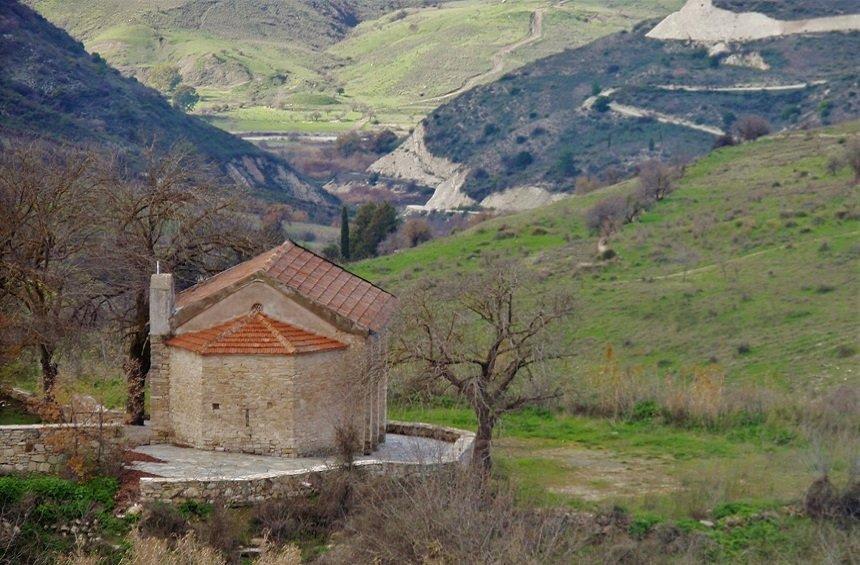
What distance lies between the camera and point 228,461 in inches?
835

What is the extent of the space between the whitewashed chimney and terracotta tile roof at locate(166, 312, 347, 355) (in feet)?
0.94

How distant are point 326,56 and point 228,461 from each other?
175 metres

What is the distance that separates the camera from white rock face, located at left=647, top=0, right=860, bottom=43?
368ft

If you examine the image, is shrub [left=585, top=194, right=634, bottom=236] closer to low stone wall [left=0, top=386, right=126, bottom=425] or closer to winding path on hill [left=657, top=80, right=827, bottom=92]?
low stone wall [left=0, top=386, right=126, bottom=425]

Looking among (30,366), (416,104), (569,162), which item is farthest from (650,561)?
(416,104)

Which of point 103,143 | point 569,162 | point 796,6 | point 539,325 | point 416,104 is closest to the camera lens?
point 539,325

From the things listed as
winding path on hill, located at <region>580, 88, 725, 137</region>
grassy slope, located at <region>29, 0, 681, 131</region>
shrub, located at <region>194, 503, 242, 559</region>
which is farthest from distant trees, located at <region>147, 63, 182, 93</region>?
shrub, located at <region>194, 503, 242, 559</region>

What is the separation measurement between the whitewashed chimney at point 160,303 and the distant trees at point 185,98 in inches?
4763

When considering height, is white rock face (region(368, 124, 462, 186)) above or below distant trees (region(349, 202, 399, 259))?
above

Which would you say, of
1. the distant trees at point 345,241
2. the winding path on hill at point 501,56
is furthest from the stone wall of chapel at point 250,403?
the winding path on hill at point 501,56

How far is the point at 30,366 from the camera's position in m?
26.9

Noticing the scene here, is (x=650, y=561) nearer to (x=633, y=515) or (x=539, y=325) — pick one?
(x=633, y=515)

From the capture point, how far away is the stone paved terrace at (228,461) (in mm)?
20531

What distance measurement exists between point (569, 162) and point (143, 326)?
7163 centimetres
